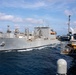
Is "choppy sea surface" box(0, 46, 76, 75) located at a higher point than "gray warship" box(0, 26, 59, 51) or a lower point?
lower

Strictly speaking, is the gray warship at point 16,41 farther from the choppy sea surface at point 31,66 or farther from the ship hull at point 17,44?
the choppy sea surface at point 31,66

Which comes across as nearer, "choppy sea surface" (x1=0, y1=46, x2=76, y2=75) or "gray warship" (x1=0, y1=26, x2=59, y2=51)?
"choppy sea surface" (x1=0, y1=46, x2=76, y2=75)

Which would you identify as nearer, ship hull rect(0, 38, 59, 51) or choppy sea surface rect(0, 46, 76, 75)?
choppy sea surface rect(0, 46, 76, 75)

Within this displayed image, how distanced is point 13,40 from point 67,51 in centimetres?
4205

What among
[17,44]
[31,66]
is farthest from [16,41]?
[31,66]

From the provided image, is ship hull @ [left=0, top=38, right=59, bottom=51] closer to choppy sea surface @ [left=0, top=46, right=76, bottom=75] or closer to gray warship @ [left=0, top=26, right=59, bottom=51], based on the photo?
gray warship @ [left=0, top=26, right=59, bottom=51]

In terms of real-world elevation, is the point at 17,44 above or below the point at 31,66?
above

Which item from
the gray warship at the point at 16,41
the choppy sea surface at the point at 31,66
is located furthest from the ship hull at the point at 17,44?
the choppy sea surface at the point at 31,66

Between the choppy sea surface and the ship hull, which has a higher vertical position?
the ship hull

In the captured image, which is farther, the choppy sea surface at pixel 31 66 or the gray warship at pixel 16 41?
the gray warship at pixel 16 41

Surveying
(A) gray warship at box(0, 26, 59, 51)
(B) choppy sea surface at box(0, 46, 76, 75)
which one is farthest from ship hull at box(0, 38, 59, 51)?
(B) choppy sea surface at box(0, 46, 76, 75)

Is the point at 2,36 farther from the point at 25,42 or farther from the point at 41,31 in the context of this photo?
the point at 41,31

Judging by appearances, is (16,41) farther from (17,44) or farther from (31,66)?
(31,66)

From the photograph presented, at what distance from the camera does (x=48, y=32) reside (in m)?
103
